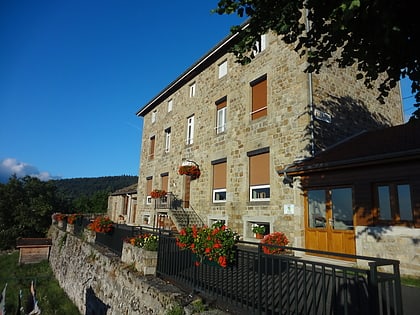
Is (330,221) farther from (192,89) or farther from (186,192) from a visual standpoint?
(192,89)

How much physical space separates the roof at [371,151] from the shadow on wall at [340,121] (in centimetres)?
38

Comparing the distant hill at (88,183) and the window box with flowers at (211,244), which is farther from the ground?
the distant hill at (88,183)

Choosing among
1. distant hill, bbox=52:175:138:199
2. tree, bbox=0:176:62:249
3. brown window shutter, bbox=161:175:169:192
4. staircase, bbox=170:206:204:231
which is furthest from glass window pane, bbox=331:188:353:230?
distant hill, bbox=52:175:138:199

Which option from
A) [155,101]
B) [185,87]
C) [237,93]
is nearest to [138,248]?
[237,93]

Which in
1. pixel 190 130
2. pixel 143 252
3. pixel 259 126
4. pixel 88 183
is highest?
pixel 88 183

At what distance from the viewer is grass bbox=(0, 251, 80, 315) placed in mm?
10281

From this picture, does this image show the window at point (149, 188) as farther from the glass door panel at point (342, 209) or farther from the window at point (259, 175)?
the glass door panel at point (342, 209)

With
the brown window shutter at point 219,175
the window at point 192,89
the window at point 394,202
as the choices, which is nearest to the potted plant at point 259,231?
the brown window shutter at point 219,175

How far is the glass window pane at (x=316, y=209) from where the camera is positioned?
26.1 feet

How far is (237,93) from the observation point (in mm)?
11805

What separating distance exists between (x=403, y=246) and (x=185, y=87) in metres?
12.9

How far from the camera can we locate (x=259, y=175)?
10.1 metres

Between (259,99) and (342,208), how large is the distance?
533 cm

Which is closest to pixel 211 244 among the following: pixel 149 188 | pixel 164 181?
pixel 164 181
